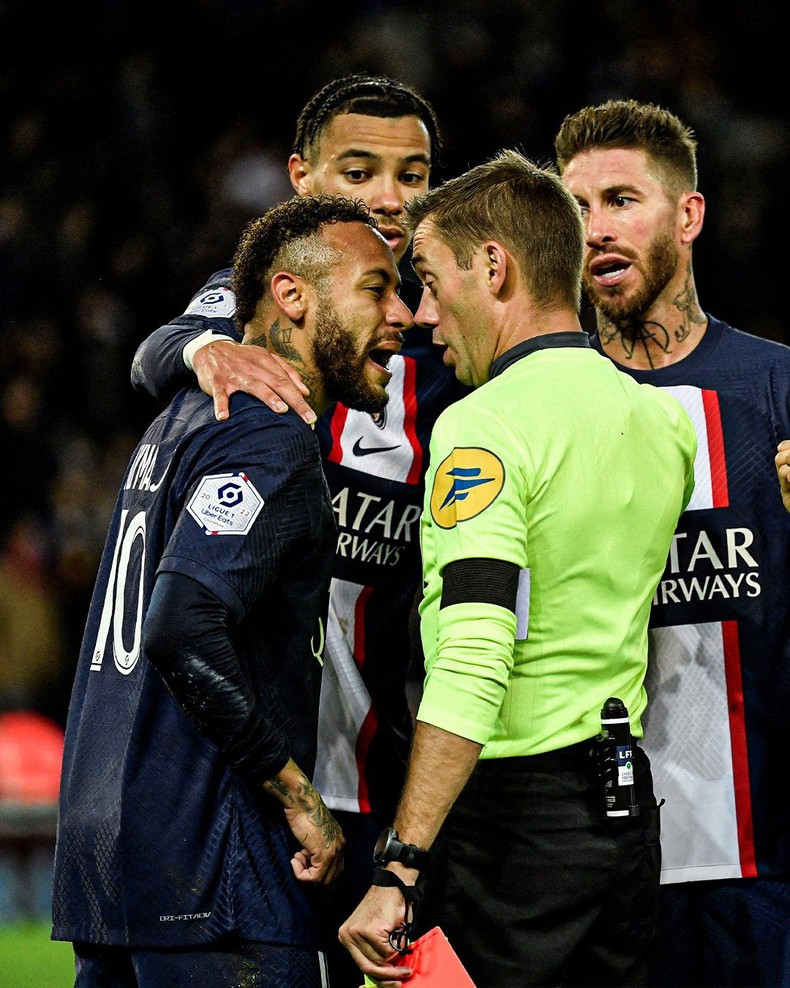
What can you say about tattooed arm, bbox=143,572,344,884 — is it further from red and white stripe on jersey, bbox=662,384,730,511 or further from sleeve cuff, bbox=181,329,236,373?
red and white stripe on jersey, bbox=662,384,730,511

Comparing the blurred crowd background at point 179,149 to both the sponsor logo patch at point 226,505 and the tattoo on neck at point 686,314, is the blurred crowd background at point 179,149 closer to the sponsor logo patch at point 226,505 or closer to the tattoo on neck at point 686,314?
the tattoo on neck at point 686,314

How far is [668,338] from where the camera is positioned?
3621mm

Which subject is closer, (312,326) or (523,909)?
(523,909)

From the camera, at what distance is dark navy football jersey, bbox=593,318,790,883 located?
134 inches

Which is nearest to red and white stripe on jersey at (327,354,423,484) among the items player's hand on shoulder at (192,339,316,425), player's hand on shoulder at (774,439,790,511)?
player's hand on shoulder at (192,339,316,425)

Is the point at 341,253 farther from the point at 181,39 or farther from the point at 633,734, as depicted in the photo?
the point at 181,39

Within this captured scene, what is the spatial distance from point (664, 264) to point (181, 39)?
855 cm

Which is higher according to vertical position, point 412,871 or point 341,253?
point 341,253

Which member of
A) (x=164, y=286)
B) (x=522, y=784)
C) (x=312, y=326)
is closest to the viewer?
(x=522, y=784)

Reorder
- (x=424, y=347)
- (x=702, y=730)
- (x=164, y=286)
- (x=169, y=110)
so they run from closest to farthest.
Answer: (x=702, y=730), (x=424, y=347), (x=164, y=286), (x=169, y=110)

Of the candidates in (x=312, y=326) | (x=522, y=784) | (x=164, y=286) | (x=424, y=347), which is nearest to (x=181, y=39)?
(x=164, y=286)

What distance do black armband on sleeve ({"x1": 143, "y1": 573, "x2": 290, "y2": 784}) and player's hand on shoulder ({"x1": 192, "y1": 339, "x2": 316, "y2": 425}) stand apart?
38 centimetres

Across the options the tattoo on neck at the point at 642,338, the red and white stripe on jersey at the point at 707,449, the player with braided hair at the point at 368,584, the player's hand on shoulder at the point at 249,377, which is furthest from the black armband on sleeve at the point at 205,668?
the tattoo on neck at the point at 642,338

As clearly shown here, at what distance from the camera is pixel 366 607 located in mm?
3561
